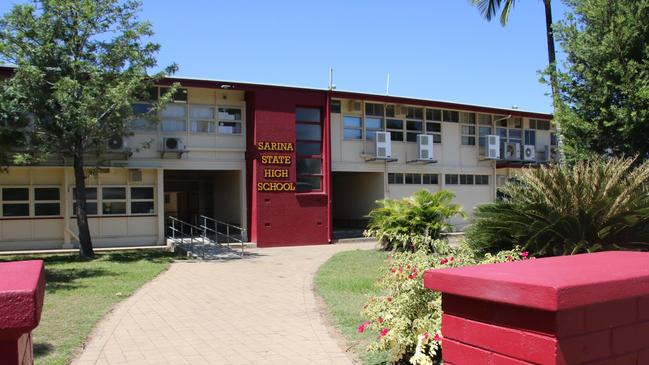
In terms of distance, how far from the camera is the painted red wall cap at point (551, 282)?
213 centimetres

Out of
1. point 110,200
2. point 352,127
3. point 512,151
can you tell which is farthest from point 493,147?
point 110,200

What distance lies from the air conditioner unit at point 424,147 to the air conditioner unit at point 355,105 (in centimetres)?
313

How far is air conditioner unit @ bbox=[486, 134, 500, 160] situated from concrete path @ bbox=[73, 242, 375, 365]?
16.6 meters

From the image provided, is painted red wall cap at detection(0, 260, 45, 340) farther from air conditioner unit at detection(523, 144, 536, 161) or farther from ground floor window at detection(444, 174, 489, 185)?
air conditioner unit at detection(523, 144, 536, 161)

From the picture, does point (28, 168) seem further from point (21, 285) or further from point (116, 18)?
point (21, 285)

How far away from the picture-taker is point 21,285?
1975mm

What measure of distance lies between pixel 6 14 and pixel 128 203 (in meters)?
7.55

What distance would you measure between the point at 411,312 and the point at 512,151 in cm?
2468

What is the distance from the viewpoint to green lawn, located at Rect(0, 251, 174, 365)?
270 inches

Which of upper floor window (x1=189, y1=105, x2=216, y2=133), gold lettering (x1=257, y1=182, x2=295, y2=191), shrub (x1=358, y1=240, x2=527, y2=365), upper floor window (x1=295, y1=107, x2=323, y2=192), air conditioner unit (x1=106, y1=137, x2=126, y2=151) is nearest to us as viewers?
shrub (x1=358, y1=240, x2=527, y2=365)

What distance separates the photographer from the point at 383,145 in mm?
24156

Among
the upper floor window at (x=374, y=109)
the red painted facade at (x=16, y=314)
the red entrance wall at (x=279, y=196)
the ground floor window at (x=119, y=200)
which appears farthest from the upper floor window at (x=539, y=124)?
the red painted facade at (x=16, y=314)

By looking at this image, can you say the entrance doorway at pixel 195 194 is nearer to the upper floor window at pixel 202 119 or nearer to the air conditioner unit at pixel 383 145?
the upper floor window at pixel 202 119

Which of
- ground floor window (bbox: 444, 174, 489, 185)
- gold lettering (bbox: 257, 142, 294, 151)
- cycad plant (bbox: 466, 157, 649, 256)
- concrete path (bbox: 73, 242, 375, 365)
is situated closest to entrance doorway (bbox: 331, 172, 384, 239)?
ground floor window (bbox: 444, 174, 489, 185)
